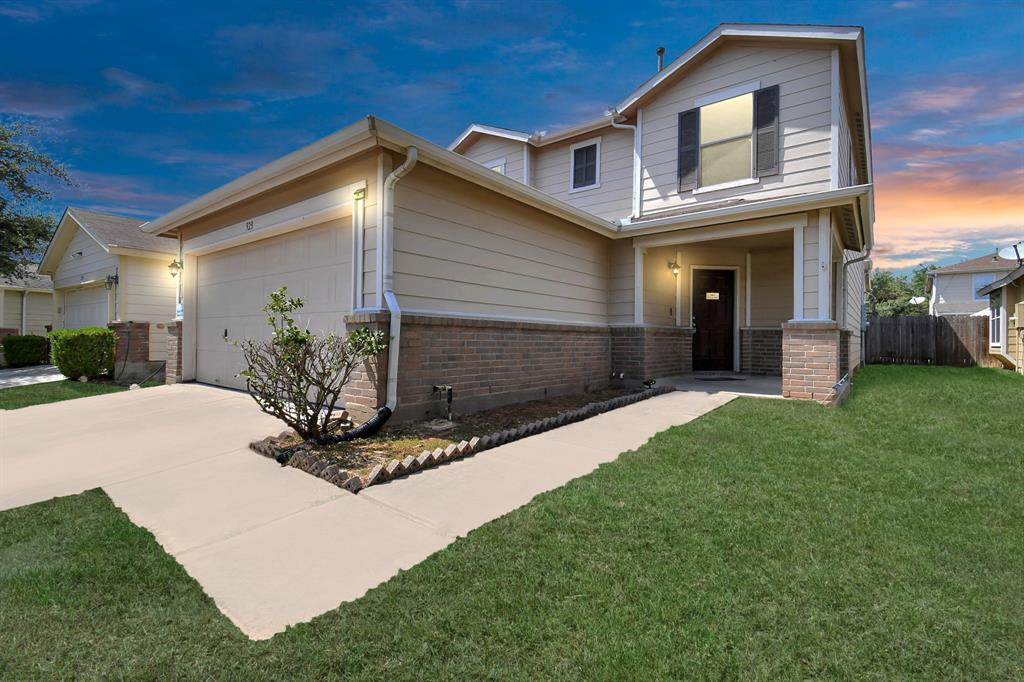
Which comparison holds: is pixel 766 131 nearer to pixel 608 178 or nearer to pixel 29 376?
pixel 608 178

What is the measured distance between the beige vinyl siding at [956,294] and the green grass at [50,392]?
3818 cm

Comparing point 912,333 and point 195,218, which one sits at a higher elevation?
point 195,218

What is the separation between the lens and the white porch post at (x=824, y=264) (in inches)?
258

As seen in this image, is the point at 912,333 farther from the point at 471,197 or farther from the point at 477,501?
the point at 477,501

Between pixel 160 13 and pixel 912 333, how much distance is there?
802 inches

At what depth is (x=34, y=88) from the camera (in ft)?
40.6

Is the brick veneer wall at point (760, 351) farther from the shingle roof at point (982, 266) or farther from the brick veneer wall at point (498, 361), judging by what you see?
the shingle roof at point (982, 266)

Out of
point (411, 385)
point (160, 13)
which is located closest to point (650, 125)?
point (411, 385)

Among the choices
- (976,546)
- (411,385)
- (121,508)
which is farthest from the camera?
(411,385)

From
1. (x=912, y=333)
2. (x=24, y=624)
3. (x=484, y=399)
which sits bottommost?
(x=24, y=624)

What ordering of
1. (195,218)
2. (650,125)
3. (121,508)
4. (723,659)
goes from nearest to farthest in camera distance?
(723,659), (121,508), (195,218), (650,125)

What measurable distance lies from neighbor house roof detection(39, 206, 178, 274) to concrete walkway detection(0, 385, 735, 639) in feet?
21.7

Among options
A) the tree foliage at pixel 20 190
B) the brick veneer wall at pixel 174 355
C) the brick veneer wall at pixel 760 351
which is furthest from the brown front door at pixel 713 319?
the tree foliage at pixel 20 190

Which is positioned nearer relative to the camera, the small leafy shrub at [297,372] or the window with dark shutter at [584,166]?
the small leafy shrub at [297,372]
